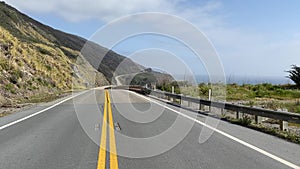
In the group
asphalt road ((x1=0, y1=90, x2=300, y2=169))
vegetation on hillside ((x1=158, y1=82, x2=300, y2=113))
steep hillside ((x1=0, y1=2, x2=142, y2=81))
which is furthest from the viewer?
steep hillside ((x1=0, y1=2, x2=142, y2=81))

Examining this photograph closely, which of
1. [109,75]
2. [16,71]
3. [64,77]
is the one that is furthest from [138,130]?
A: [109,75]

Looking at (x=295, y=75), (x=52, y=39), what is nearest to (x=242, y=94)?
(x=295, y=75)

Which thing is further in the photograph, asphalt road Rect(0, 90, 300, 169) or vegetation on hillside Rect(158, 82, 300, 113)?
vegetation on hillside Rect(158, 82, 300, 113)

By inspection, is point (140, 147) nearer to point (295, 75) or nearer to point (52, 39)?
point (295, 75)

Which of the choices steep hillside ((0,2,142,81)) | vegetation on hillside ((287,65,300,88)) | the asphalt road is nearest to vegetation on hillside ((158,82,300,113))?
vegetation on hillside ((287,65,300,88))

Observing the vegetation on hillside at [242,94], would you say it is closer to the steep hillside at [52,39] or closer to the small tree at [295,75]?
the small tree at [295,75]

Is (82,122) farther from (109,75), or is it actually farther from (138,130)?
(109,75)

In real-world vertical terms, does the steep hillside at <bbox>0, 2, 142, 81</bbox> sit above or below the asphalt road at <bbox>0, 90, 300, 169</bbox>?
above

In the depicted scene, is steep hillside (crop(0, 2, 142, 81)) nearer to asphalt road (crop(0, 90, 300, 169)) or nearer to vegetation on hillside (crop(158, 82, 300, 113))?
vegetation on hillside (crop(158, 82, 300, 113))

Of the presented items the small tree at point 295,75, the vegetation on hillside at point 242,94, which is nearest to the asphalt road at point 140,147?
the vegetation on hillside at point 242,94

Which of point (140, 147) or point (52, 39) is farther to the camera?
point (52, 39)

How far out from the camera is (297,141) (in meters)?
9.20

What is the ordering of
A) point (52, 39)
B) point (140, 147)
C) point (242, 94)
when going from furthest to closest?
point (52, 39)
point (242, 94)
point (140, 147)

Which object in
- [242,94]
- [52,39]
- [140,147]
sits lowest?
[140,147]
